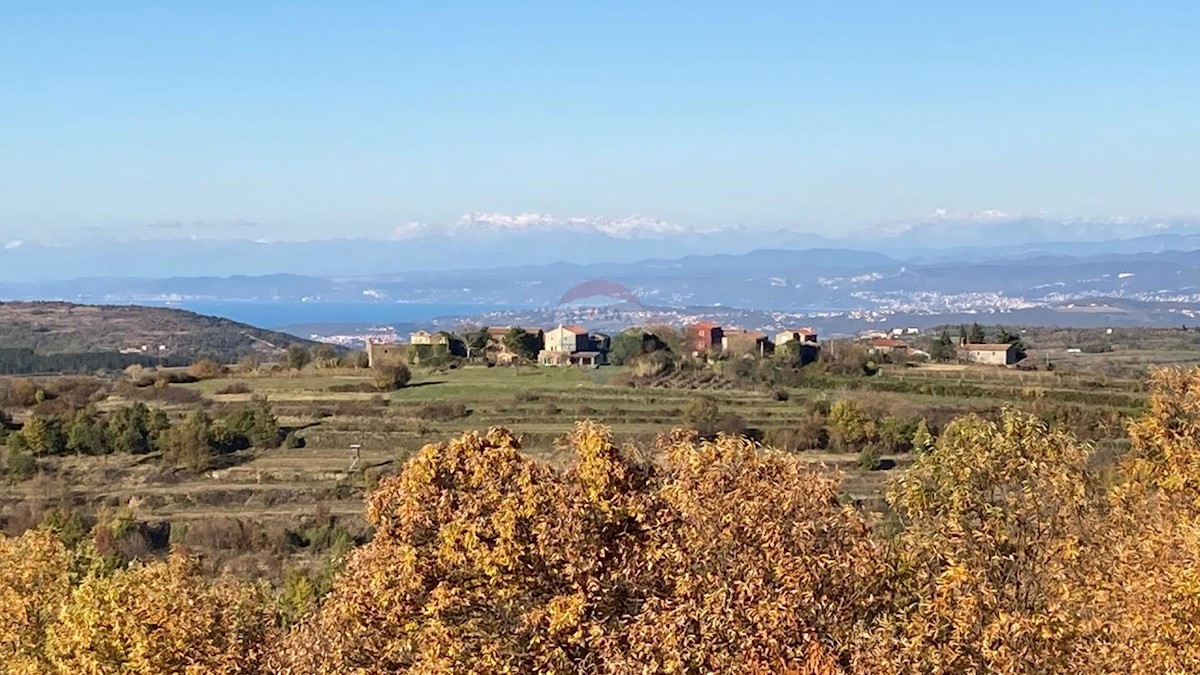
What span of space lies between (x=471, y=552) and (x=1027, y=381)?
4221cm

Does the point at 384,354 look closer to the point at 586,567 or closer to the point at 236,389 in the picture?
the point at 236,389

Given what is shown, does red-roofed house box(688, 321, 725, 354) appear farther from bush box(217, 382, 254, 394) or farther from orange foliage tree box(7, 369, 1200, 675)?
orange foliage tree box(7, 369, 1200, 675)

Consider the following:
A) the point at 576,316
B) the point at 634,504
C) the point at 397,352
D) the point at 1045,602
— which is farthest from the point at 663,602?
the point at 576,316

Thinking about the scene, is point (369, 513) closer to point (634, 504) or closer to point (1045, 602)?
point (634, 504)

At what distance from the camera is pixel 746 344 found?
62.5 m

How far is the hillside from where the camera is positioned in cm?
8369

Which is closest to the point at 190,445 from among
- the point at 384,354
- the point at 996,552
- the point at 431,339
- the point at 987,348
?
the point at 384,354

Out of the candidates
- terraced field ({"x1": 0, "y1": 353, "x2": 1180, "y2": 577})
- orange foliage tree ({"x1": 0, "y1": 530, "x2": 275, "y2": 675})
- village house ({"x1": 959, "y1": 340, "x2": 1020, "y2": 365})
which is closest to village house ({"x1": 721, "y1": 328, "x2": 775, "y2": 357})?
terraced field ({"x1": 0, "y1": 353, "x2": 1180, "y2": 577})

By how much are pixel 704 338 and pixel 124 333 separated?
46371 mm

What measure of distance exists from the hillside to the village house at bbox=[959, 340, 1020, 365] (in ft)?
141

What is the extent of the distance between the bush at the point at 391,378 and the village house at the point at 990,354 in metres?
25.9

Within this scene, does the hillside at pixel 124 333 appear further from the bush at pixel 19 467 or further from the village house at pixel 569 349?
the bush at pixel 19 467

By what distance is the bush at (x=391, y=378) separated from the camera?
166 feet

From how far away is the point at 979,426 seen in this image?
422 inches
